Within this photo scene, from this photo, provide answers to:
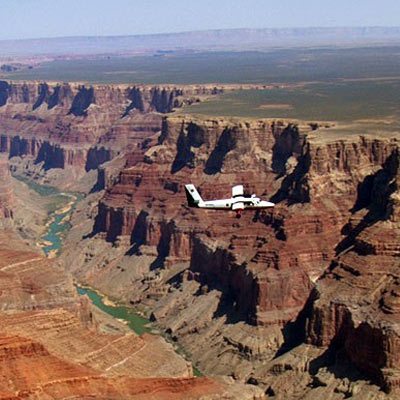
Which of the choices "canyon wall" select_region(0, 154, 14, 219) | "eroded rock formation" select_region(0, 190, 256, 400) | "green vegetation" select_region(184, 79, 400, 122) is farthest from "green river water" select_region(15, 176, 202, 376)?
"green vegetation" select_region(184, 79, 400, 122)

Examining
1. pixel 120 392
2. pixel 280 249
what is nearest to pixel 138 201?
pixel 280 249

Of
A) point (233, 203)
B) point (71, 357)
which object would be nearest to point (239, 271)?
point (233, 203)

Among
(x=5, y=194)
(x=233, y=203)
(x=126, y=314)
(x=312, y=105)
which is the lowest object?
(x=126, y=314)

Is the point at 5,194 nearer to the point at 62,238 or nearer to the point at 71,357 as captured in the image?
the point at 62,238

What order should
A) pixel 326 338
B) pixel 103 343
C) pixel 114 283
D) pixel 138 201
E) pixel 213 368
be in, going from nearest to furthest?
1. pixel 103 343
2. pixel 326 338
3. pixel 213 368
4. pixel 114 283
5. pixel 138 201

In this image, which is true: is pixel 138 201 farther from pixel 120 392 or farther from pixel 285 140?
pixel 120 392

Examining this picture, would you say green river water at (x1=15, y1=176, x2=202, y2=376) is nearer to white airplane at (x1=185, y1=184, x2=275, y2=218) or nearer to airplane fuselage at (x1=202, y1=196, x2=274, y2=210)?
white airplane at (x1=185, y1=184, x2=275, y2=218)

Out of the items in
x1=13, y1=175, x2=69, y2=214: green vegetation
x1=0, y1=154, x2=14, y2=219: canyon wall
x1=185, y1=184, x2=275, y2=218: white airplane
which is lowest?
x1=13, y1=175, x2=69, y2=214: green vegetation
